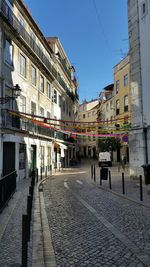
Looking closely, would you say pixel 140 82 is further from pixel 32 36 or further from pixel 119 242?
pixel 119 242

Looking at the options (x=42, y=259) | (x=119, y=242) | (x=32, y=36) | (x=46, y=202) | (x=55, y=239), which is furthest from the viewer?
(x=32, y=36)

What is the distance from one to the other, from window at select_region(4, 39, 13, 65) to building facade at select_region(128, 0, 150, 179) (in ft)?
26.1

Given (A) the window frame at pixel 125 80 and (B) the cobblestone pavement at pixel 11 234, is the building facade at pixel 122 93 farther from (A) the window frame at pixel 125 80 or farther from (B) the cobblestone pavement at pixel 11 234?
(B) the cobblestone pavement at pixel 11 234

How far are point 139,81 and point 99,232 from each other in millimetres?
12502

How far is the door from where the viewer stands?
17062 millimetres

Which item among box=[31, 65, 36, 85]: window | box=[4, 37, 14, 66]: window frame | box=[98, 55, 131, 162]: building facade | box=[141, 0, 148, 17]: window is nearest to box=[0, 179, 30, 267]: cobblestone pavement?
box=[4, 37, 14, 66]: window frame

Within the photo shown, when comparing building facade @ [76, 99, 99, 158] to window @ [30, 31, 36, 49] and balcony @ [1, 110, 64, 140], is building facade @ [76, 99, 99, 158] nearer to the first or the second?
balcony @ [1, 110, 64, 140]

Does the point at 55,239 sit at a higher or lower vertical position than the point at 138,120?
lower

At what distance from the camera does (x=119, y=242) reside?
547 centimetres

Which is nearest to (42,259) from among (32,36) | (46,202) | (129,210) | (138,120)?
(129,210)

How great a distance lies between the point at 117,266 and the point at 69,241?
5.18ft

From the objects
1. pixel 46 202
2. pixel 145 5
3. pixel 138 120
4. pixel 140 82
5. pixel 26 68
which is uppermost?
pixel 145 5

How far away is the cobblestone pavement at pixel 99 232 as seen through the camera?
4660 mm

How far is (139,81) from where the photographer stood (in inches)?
666
